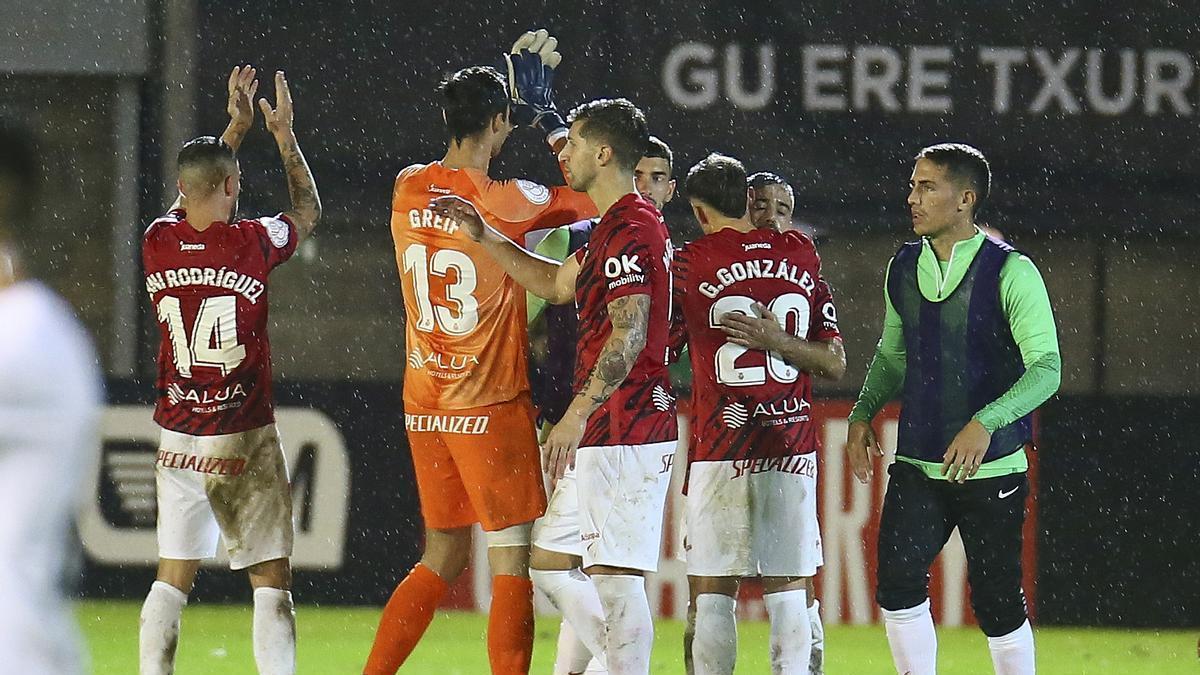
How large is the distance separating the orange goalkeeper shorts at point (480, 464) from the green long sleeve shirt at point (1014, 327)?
3.37ft

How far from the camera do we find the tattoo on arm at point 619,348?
464 centimetres

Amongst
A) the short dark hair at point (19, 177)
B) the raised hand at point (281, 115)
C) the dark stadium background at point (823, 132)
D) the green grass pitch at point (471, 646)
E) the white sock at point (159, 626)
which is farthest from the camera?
the dark stadium background at point (823, 132)

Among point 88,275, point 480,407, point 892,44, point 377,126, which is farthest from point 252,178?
point 480,407

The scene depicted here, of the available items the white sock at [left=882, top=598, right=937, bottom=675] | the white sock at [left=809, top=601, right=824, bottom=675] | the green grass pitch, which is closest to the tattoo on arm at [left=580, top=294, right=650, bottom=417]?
the white sock at [left=882, top=598, right=937, bottom=675]

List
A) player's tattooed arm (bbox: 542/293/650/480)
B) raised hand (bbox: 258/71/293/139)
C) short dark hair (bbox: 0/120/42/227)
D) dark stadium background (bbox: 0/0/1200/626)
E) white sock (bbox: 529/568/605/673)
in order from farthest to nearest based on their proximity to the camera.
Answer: dark stadium background (bbox: 0/0/1200/626), raised hand (bbox: 258/71/293/139), white sock (bbox: 529/568/605/673), player's tattooed arm (bbox: 542/293/650/480), short dark hair (bbox: 0/120/42/227)

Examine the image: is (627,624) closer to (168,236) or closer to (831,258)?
(168,236)

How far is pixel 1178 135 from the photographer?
910cm

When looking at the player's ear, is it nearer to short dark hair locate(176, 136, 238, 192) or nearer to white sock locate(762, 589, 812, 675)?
white sock locate(762, 589, 812, 675)

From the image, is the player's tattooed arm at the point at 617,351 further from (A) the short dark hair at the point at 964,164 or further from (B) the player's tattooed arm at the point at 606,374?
(A) the short dark hair at the point at 964,164

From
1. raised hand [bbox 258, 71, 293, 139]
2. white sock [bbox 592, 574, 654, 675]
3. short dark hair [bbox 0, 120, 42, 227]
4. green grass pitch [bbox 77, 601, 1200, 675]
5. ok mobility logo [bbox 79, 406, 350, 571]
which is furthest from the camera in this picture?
ok mobility logo [bbox 79, 406, 350, 571]

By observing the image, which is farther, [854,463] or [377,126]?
[377,126]

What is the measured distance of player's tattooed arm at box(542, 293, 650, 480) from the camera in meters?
4.59

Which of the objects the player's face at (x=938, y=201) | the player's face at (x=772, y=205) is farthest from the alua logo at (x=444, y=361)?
the player's face at (x=938, y=201)

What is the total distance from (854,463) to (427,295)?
141 centimetres
